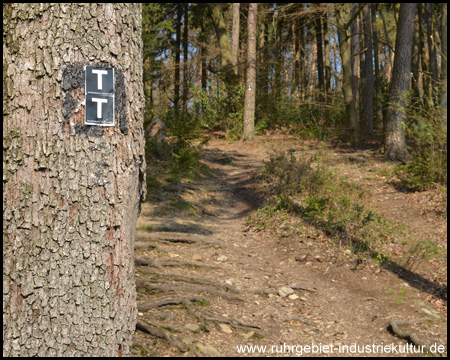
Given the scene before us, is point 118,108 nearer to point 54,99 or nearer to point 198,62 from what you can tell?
point 54,99

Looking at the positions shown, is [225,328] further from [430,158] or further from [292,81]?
[292,81]

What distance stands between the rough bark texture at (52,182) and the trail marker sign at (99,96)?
47 millimetres

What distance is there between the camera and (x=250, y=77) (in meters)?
18.1

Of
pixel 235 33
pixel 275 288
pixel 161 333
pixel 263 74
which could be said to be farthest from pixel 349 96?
pixel 161 333

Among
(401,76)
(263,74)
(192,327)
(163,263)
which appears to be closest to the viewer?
(192,327)

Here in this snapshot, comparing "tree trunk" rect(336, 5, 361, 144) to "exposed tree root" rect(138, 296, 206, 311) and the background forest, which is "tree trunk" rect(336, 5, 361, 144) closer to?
the background forest

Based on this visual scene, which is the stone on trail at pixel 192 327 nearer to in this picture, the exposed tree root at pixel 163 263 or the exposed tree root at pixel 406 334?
the exposed tree root at pixel 163 263

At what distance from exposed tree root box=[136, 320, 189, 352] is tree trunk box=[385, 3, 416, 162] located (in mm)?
9296

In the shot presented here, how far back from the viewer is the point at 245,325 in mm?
4562

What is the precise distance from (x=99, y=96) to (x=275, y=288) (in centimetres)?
382

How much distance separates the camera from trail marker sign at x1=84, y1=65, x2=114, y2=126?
290cm

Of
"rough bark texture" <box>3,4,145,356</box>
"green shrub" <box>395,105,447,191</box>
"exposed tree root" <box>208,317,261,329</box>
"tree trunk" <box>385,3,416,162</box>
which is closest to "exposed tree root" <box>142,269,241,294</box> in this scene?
"exposed tree root" <box>208,317,261,329</box>

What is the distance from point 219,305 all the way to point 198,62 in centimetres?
1816

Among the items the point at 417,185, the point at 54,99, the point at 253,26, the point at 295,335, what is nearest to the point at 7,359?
the point at 54,99
